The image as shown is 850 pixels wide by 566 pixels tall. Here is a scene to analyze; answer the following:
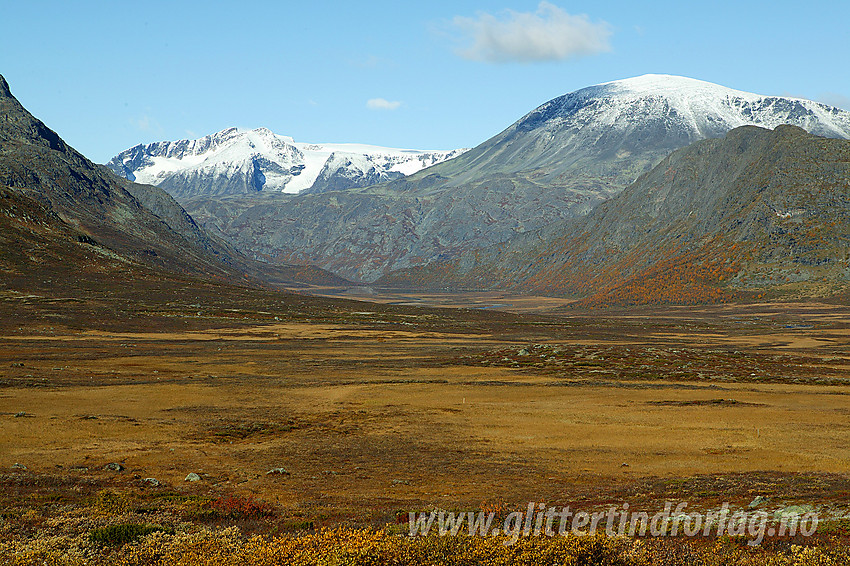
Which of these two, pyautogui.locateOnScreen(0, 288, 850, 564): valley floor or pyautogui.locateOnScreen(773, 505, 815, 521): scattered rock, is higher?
pyautogui.locateOnScreen(773, 505, 815, 521): scattered rock

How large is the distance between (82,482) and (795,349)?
91.7m

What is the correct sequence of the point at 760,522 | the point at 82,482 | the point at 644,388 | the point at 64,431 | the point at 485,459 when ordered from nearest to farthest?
1. the point at 760,522
2. the point at 82,482
3. the point at 485,459
4. the point at 64,431
5. the point at 644,388

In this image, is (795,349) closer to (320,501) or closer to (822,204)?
(320,501)

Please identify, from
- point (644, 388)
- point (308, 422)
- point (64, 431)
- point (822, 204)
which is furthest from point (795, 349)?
point (822, 204)

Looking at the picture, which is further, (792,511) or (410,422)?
(410,422)

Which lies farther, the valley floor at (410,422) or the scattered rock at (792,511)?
the valley floor at (410,422)

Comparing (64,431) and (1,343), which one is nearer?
(64,431)

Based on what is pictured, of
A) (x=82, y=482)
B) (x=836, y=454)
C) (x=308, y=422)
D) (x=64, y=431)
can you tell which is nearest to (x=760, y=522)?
(x=836, y=454)

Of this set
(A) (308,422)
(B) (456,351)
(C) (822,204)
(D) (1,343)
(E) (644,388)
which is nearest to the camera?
(A) (308,422)

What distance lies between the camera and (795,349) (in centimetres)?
9119

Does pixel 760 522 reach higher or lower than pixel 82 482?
higher

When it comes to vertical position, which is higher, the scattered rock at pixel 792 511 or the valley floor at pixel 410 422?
the scattered rock at pixel 792 511

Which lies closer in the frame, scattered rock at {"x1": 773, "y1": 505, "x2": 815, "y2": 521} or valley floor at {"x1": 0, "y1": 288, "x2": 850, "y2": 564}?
scattered rock at {"x1": 773, "y1": 505, "x2": 815, "y2": 521}

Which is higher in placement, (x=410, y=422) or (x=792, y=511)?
(x=792, y=511)
